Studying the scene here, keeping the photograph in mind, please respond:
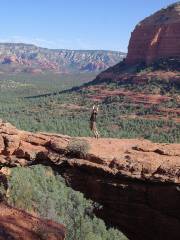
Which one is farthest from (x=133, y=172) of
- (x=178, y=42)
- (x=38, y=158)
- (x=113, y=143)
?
(x=178, y=42)

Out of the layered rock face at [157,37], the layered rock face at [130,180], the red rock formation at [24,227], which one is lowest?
the red rock formation at [24,227]

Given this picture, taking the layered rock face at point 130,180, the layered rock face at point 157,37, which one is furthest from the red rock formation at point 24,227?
the layered rock face at point 157,37

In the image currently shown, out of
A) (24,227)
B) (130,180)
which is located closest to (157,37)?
(130,180)

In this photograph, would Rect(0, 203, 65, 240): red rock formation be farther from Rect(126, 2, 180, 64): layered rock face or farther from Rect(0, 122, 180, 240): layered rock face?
Rect(126, 2, 180, 64): layered rock face

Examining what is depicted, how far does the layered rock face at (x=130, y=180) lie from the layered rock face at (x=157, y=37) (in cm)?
7468

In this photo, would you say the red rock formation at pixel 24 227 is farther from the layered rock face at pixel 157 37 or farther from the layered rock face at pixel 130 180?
the layered rock face at pixel 157 37

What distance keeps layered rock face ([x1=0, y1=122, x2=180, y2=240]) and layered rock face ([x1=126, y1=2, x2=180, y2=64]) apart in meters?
74.7

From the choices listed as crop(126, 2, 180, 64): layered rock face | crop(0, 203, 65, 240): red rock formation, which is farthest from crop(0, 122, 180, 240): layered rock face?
crop(126, 2, 180, 64): layered rock face

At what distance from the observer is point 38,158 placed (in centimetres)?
1889

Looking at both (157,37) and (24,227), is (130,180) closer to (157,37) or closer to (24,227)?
(24,227)

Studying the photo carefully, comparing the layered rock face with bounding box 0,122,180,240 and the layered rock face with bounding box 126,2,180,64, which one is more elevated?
the layered rock face with bounding box 126,2,180,64

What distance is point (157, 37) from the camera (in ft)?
313

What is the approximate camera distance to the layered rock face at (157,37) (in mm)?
91812

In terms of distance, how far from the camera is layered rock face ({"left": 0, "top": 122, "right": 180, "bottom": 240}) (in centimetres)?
1458
